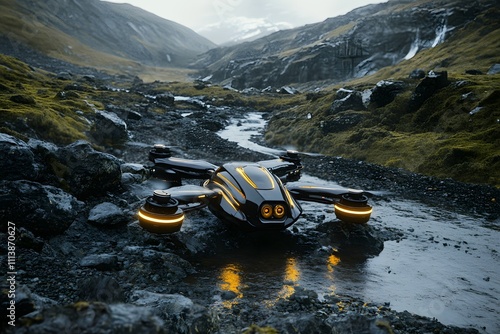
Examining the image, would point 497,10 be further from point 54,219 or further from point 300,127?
point 54,219

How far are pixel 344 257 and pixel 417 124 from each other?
25.7m

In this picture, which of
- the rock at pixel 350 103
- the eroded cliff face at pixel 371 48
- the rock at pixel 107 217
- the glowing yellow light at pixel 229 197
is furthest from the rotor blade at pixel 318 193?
the eroded cliff face at pixel 371 48

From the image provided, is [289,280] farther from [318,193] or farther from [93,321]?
[93,321]

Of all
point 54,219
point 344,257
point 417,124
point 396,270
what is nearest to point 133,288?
point 54,219

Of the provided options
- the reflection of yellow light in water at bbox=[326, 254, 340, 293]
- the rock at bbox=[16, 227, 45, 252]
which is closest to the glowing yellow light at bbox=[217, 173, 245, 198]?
the reflection of yellow light in water at bbox=[326, 254, 340, 293]

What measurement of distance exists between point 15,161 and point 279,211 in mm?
8958

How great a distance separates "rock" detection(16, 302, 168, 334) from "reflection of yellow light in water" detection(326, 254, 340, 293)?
22.1 ft

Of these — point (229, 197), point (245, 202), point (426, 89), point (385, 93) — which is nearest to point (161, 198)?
point (229, 197)

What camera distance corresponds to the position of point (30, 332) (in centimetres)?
356

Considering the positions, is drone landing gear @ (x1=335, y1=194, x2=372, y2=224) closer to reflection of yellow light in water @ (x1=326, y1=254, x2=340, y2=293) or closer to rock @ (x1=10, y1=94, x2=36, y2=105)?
reflection of yellow light in water @ (x1=326, y1=254, x2=340, y2=293)

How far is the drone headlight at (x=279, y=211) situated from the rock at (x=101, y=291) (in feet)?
17.2

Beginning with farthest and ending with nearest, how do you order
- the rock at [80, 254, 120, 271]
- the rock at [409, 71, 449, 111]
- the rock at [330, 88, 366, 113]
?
the rock at [330, 88, 366, 113], the rock at [409, 71, 449, 111], the rock at [80, 254, 120, 271]

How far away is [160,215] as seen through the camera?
33.4 ft

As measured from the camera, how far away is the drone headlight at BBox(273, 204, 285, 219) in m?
11.2
